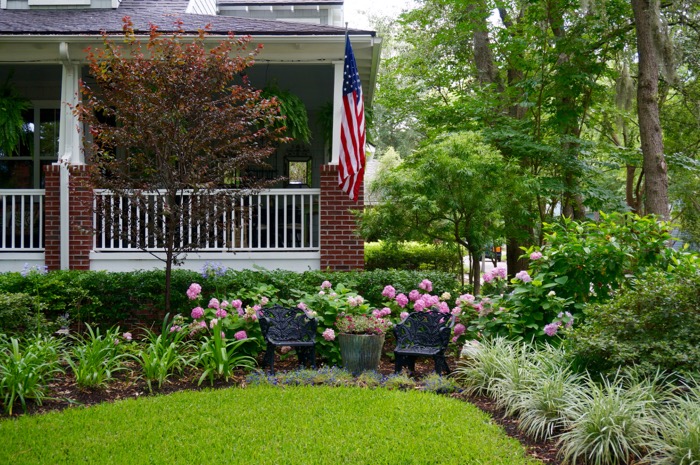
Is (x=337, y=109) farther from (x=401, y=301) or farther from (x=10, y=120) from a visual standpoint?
(x=10, y=120)

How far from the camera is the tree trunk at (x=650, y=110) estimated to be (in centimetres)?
925

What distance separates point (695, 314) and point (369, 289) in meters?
4.04

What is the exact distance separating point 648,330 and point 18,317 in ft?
19.0

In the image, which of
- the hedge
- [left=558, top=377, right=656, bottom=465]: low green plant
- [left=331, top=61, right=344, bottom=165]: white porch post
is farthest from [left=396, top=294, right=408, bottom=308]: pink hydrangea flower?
[left=331, top=61, right=344, bottom=165]: white porch post

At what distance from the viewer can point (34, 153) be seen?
11.7m

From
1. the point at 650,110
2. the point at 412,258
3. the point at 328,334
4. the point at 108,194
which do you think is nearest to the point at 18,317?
the point at 108,194

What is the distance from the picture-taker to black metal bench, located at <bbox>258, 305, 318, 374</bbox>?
20.3ft

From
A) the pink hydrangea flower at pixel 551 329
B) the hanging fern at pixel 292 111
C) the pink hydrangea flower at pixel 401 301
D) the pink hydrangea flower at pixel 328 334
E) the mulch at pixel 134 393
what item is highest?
the hanging fern at pixel 292 111

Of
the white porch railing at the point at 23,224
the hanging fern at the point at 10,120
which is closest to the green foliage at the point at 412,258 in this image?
the white porch railing at the point at 23,224

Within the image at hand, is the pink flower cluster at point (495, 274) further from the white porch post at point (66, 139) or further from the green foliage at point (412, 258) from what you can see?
the white porch post at point (66, 139)

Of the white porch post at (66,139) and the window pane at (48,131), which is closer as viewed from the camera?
the white porch post at (66,139)

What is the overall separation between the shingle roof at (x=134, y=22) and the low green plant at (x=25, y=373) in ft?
15.9

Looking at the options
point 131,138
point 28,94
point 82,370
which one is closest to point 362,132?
point 131,138

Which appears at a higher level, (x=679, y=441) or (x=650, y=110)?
(x=650, y=110)
